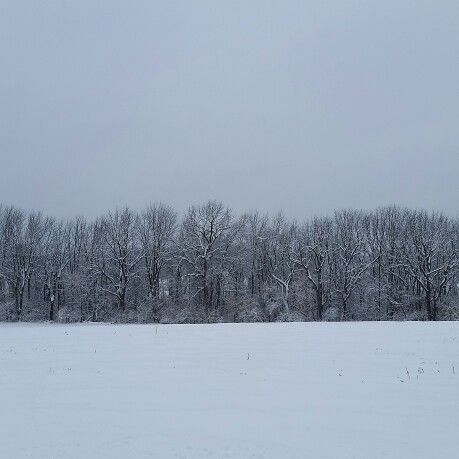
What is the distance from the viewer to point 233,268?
54.6 metres

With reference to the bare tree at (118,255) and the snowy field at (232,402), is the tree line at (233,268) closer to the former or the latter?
the bare tree at (118,255)

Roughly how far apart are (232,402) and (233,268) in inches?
1837

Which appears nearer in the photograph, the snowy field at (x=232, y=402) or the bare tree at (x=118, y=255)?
the snowy field at (x=232, y=402)

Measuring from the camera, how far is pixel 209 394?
28.1 feet

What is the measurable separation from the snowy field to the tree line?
32.2m

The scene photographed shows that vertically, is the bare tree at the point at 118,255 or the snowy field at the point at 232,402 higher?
the bare tree at the point at 118,255

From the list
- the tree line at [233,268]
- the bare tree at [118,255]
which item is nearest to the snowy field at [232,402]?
the tree line at [233,268]

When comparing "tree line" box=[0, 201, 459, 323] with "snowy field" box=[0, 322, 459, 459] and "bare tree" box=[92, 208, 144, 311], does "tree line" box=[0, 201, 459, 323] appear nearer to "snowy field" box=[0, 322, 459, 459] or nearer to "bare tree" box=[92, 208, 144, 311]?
"bare tree" box=[92, 208, 144, 311]

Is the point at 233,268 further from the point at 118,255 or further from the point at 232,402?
the point at 232,402

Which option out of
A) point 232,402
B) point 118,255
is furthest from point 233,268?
point 232,402

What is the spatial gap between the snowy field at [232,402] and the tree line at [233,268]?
3225 centimetres

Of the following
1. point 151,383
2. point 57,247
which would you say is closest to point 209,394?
point 151,383

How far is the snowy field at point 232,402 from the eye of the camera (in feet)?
19.6

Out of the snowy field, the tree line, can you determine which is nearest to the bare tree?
the tree line
